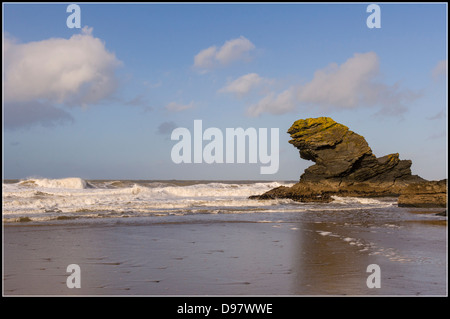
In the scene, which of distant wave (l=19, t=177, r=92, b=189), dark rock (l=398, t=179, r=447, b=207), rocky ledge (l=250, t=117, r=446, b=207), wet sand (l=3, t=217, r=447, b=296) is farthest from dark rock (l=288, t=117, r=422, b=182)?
distant wave (l=19, t=177, r=92, b=189)

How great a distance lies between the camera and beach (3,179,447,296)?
18.8 ft

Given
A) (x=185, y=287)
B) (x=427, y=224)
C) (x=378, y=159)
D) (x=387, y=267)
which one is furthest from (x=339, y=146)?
(x=185, y=287)

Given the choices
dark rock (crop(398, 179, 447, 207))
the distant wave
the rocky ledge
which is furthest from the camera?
the distant wave

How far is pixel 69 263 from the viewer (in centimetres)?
748

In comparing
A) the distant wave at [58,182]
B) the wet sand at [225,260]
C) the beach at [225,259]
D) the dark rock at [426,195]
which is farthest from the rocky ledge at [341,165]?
the distant wave at [58,182]

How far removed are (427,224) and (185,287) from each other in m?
11.2

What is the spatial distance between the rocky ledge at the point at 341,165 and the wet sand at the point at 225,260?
22.2 meters

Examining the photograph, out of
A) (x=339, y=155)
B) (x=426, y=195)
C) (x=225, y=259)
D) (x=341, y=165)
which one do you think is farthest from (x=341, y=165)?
(x=225, y=259)

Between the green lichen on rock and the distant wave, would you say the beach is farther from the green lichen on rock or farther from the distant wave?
the distant wave

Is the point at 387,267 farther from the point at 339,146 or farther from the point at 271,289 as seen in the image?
the point at 339,146

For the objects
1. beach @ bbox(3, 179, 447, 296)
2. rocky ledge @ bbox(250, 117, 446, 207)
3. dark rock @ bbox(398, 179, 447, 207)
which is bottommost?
beach @ bbox(3, 179, 447, 296)

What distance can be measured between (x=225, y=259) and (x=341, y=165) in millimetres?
29033

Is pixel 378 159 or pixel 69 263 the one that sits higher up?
pixel 378 159

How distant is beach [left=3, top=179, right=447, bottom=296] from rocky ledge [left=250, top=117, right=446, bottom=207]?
21453mm
